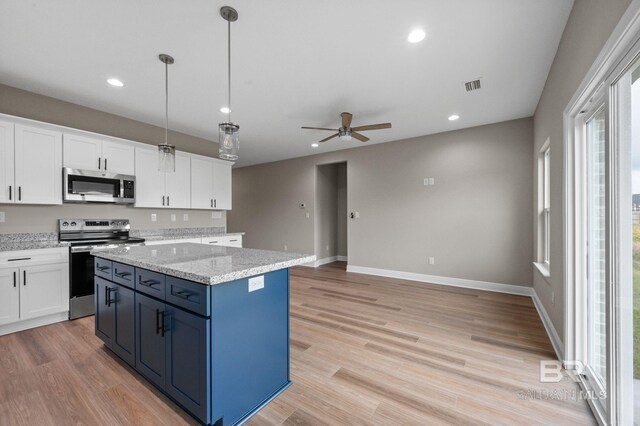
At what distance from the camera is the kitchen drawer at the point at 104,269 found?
7.23 ft

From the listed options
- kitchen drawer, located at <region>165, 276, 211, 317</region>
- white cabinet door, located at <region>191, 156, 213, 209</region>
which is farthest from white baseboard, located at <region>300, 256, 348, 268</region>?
kitchen drawer, located at <region>165, 276, 211, 317</region>

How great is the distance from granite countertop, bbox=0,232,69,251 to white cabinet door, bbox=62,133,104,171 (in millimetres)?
916

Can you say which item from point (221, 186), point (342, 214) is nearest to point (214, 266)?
point (221, 186)

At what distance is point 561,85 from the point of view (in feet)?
7.54

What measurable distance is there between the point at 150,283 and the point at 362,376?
169cm

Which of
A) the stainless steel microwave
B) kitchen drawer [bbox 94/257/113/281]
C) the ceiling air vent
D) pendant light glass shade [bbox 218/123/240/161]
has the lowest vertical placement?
kitchen drawer [bbox 94/257/113/281]

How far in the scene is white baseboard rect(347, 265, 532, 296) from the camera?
13.5 ft

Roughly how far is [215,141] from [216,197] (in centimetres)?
120

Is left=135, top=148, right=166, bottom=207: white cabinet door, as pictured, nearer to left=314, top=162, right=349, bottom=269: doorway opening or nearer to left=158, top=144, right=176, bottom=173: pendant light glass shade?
left=158, top=144, right=176, bottom=173: pendant light glass shade

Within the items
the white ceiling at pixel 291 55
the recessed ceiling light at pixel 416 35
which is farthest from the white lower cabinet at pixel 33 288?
the recessed ceiling light at pixel 416 35

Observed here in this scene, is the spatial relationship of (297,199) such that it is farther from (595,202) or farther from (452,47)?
(595,202)

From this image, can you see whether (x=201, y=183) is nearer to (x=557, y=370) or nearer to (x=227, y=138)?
(x=227, y=138)

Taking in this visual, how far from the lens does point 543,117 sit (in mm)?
3135

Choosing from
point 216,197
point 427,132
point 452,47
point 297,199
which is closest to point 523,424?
point 452,47
